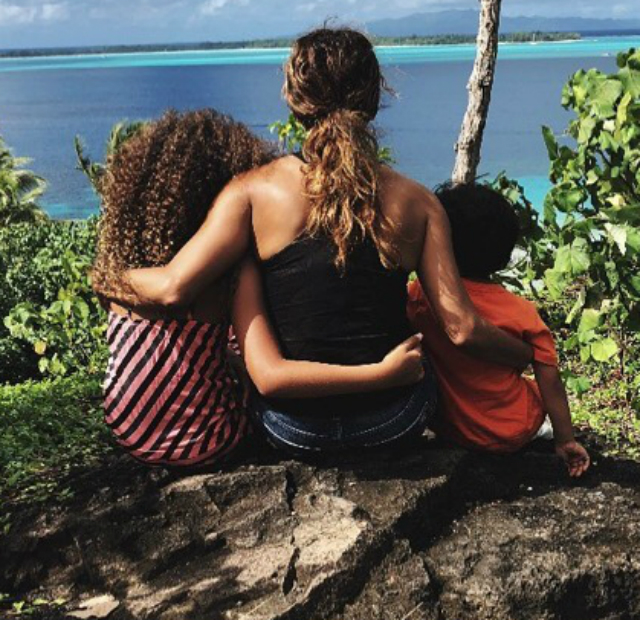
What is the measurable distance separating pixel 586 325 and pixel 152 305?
7.37ft

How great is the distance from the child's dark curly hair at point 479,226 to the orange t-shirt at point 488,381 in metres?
0.09

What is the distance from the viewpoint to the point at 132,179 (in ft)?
10.1

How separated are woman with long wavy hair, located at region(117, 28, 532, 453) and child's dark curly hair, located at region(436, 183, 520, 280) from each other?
250mm

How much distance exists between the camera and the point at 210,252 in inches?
114

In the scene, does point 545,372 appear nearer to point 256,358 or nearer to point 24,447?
point 256,358

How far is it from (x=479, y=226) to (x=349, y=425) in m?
0.81

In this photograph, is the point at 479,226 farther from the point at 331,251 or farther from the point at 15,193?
the point at 15,193

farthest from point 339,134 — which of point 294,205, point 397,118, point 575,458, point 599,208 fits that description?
point 397,118

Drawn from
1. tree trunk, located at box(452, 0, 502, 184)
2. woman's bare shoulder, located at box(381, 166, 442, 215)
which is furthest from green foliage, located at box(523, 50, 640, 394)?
tree trunk, located at box(452, 0, 502, 184)

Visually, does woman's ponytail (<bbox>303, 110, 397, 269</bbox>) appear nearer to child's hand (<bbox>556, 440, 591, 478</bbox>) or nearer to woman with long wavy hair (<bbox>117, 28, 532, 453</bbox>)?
woman with long wavy hair (<bbox>117, 28, 532, 453</bbox>)

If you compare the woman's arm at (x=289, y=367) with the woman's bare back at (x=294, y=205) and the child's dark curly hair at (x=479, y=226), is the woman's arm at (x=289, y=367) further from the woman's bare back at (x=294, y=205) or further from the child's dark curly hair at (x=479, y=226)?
the child's dark curly hair at (x=479, y=226)

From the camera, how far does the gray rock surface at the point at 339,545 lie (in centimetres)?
277

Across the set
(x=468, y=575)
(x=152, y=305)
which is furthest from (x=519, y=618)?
(x=152, y=305)

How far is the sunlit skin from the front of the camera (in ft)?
9.59
